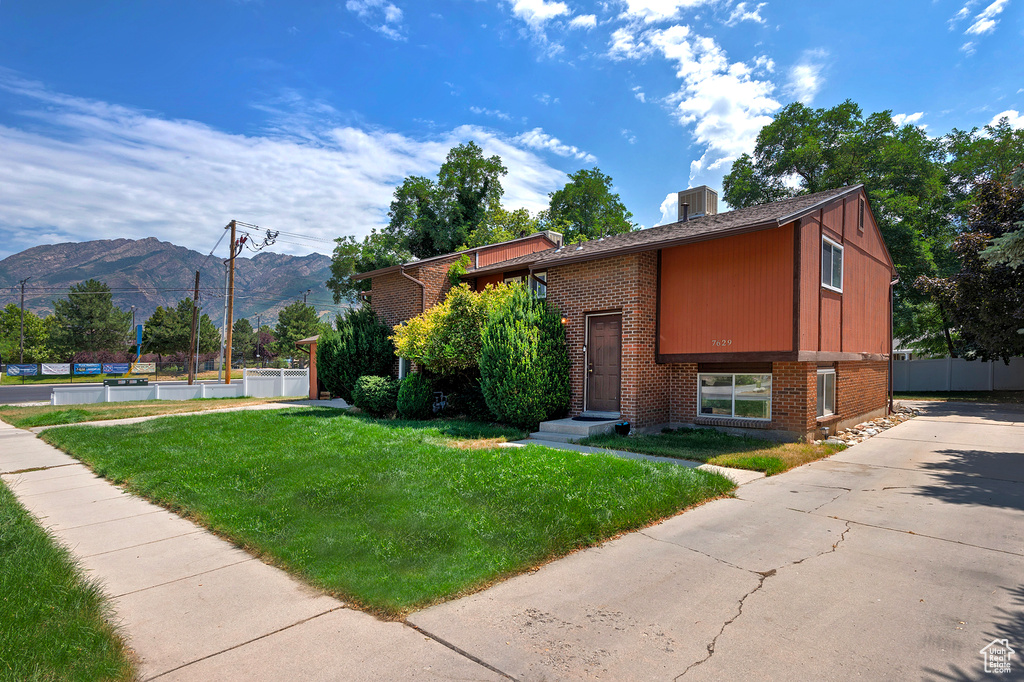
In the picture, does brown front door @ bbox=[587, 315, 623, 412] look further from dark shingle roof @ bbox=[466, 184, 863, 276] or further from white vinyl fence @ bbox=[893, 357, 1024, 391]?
white vinyl fence @ bbox=[893, 357, 1024, 391]

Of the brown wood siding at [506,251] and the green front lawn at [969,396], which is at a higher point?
the brown wood siding at [506,251]

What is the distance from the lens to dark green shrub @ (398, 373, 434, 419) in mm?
13438

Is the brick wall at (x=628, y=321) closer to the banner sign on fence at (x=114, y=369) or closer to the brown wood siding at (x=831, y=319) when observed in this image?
the brown wood siding at (x=831, y=319)

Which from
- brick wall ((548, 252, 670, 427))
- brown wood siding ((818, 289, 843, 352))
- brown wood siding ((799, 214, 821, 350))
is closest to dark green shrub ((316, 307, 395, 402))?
brick wall ((548, 252, 670, 427))

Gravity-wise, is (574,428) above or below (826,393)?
below

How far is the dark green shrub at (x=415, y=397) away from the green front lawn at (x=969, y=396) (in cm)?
2163

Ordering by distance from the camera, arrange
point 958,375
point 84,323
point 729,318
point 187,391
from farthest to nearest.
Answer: point 84,323 → point 958,375 → point 187,391 → point 729,318

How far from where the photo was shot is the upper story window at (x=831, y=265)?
11.1 meters

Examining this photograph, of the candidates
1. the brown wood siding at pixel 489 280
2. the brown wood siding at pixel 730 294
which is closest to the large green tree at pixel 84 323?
the brown wood siding at pixel 489 280

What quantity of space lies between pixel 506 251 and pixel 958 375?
24.9 metres

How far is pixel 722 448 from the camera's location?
952 centimetres

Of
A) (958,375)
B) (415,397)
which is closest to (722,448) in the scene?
(415,397)

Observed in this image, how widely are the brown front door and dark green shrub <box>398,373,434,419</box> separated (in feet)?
14.0

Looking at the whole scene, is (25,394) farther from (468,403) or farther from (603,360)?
(603,360)
